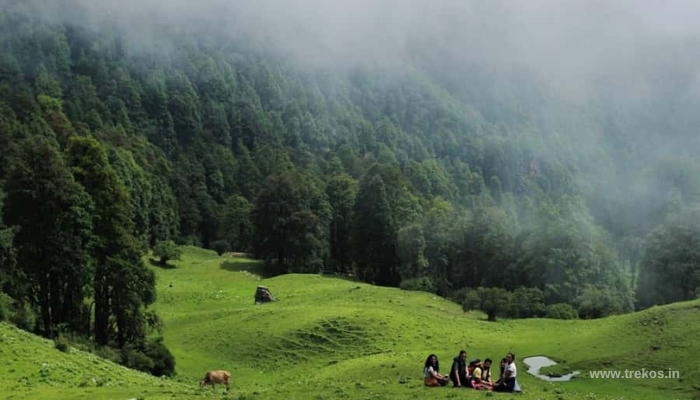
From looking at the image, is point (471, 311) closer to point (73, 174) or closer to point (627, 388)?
point (627, 388)

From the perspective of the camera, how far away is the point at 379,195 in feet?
376

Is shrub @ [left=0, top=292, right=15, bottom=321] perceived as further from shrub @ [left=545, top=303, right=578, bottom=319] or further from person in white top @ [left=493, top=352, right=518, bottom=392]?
shrub @ [left=545, top=303, right=578, bottom=319]

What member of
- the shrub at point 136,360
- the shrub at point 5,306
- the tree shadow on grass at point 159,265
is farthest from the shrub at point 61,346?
the tree shadow on grass at point 159,265

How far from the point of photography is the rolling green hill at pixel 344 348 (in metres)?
30.3

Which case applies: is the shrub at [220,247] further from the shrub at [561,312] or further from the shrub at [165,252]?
the shrub at [561,312]

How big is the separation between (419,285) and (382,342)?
120ft

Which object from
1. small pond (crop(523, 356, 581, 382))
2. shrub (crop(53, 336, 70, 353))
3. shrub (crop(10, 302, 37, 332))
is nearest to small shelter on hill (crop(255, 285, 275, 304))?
shrub (crop(10, 302, 37, 332))

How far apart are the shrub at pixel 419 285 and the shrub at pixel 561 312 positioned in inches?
756

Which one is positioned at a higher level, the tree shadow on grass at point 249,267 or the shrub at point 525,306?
the tree shadow on grass at point 249,267

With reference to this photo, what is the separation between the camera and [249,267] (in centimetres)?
11075

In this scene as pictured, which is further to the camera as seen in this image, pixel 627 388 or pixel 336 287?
pixel 336 287

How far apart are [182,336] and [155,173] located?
326ft

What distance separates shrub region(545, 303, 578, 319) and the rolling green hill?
206 inches

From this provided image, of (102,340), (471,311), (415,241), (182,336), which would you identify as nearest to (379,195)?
(415,241)
